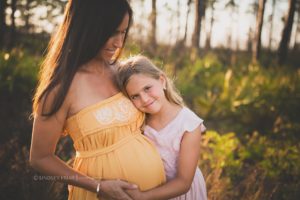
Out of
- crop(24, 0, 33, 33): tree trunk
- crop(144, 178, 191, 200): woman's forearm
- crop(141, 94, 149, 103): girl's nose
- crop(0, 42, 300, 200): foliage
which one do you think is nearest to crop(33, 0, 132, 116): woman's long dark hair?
crop(141, 94, 149, 103): girl's nose

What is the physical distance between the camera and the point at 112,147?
6.64 ft

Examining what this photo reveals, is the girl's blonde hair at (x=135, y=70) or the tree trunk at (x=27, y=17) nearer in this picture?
the girl's blonde hair at (x=135, y=70)

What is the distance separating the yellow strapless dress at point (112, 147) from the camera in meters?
1.96

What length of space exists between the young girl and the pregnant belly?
89 millimetres

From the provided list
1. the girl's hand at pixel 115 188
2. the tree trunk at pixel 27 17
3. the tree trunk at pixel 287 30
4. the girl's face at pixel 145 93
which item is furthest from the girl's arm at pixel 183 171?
the tree trunk at pixel 287 30

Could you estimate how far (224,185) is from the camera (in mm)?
3902

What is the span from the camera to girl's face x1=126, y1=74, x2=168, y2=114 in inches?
84.0

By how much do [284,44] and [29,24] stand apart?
1026 centimetres

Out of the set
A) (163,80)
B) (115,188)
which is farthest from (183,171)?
(163,80)

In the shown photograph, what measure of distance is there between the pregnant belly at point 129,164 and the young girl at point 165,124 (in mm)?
89

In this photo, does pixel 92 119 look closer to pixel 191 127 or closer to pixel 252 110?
pixel 191 127

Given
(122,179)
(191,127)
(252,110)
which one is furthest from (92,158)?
(252,110)

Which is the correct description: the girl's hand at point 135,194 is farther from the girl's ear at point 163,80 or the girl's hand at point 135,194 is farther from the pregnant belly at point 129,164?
the girl's ear at point 163,80

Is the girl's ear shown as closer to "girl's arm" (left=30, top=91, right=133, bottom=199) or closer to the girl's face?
the girl's face
